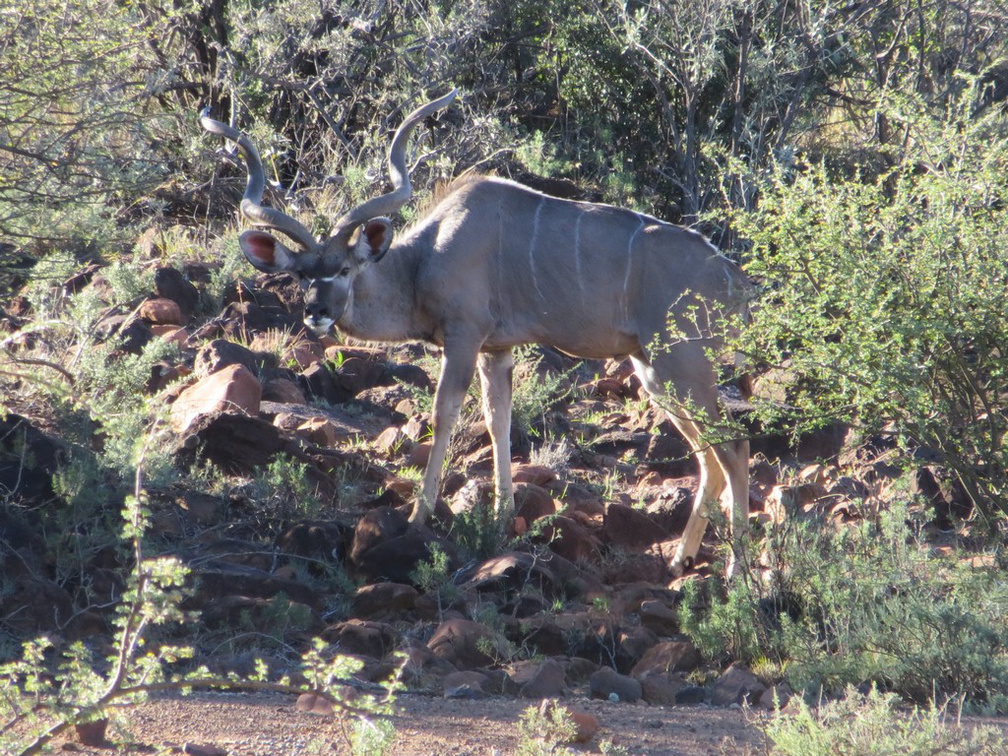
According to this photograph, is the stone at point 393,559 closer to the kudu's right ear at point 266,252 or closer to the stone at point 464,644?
the stone at point 464,644

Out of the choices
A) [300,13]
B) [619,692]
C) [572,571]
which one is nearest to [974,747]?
[619,692]

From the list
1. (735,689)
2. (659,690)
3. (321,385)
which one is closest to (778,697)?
(735,689)

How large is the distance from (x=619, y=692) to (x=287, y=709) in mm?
1299

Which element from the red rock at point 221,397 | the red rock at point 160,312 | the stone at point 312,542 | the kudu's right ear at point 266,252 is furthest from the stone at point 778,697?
the red rock at point 160,312

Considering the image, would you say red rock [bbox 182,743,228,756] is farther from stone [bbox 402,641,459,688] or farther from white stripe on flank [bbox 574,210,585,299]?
white stripe on flank [bbox 574,210,585,299]

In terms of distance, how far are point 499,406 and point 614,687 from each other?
2768 millimetres

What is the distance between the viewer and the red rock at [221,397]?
7.55 metres

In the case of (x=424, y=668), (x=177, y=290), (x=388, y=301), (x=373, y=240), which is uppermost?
(x=177, y=290)

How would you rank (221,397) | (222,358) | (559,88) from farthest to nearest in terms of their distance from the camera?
(559,88)
(222,358)
(221,397)

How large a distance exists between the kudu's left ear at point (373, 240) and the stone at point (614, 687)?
3.09 m

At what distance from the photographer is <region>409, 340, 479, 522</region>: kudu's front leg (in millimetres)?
6984

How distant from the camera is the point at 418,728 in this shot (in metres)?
4.16

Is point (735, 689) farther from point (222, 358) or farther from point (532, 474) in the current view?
point (222, 358)

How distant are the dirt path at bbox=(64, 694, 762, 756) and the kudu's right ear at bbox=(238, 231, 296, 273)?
309 cm
